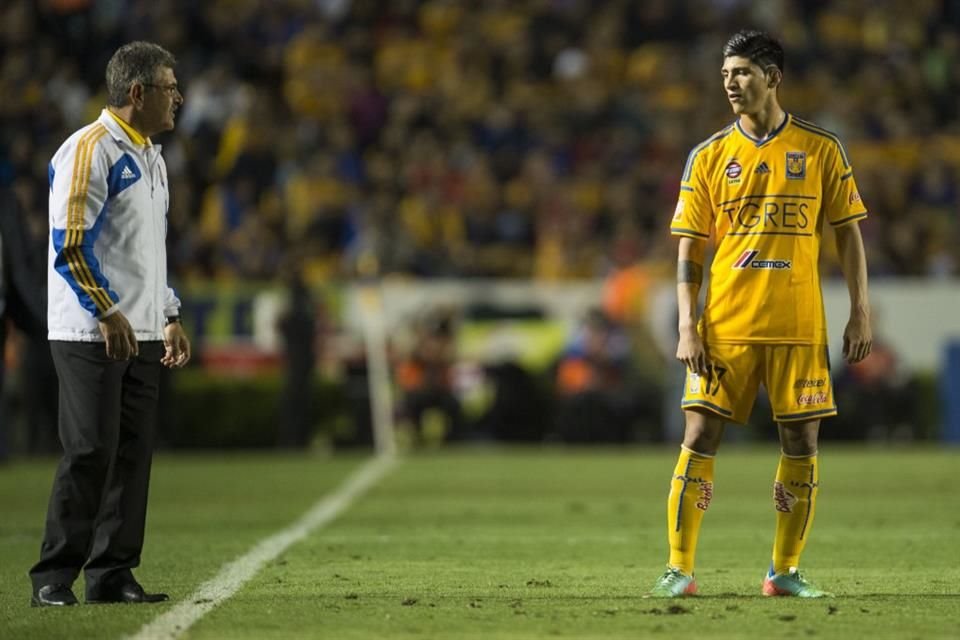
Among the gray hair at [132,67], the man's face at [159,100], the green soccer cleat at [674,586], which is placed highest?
the gray hair at [132,67]

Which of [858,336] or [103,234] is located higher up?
[103,234]

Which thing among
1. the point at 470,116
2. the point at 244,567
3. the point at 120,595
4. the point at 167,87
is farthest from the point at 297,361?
the point at 167,87

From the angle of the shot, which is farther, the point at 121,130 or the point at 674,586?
the point at 674,586

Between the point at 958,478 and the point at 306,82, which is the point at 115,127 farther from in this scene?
the point at 306,82

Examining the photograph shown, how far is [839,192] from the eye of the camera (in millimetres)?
7395

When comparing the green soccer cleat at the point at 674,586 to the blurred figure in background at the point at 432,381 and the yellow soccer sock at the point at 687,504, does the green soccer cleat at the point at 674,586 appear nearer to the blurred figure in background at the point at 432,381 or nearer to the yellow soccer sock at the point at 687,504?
the yellow soccer sock at the point at 687,504

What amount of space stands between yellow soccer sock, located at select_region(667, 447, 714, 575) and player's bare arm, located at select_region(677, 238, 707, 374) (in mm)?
368

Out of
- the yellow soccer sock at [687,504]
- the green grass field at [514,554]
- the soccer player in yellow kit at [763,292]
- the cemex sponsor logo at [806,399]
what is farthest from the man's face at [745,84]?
the green grass field at [514,554]

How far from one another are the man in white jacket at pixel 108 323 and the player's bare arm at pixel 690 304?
2.03 m

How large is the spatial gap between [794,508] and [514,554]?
7.87ft

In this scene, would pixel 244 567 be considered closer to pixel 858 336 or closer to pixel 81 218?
pixel 81 218

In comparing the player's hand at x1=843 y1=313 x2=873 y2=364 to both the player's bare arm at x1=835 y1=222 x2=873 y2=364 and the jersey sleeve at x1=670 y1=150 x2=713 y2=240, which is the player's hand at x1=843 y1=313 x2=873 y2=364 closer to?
the player's bare arm at x1=835 y1=222 x2=873 y2=364

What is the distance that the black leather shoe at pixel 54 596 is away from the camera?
705 cm

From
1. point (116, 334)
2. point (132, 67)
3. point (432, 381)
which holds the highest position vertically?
point (132, 67)
